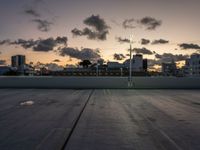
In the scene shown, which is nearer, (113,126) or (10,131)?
(10,131)

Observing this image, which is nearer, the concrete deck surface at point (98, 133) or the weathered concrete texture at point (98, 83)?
the concrete deck surface at point (98, 133)

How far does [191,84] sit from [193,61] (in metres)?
158

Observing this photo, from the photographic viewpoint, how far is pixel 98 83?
45.3 meters

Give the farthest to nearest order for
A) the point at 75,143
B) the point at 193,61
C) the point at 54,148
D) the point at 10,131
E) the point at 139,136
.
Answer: the point at 193,61 < the point at 10,131 < the point at 139,136 < the point at 75,143 < the point at 54,148

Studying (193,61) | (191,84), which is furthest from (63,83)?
(193,61)

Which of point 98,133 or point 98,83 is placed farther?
point 98,83

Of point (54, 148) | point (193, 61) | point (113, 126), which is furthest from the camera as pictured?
point (193, 61)

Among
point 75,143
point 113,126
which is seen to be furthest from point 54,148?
point 113,126

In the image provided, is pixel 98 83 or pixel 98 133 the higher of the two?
pixel 98 83

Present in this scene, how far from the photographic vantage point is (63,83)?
45.6 m

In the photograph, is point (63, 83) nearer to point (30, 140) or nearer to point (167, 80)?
point (167, 80)

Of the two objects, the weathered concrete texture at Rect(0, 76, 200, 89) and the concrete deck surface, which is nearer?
the concrete deck surface

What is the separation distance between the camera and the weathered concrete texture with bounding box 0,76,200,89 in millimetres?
44938

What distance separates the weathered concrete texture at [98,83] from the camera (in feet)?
147
